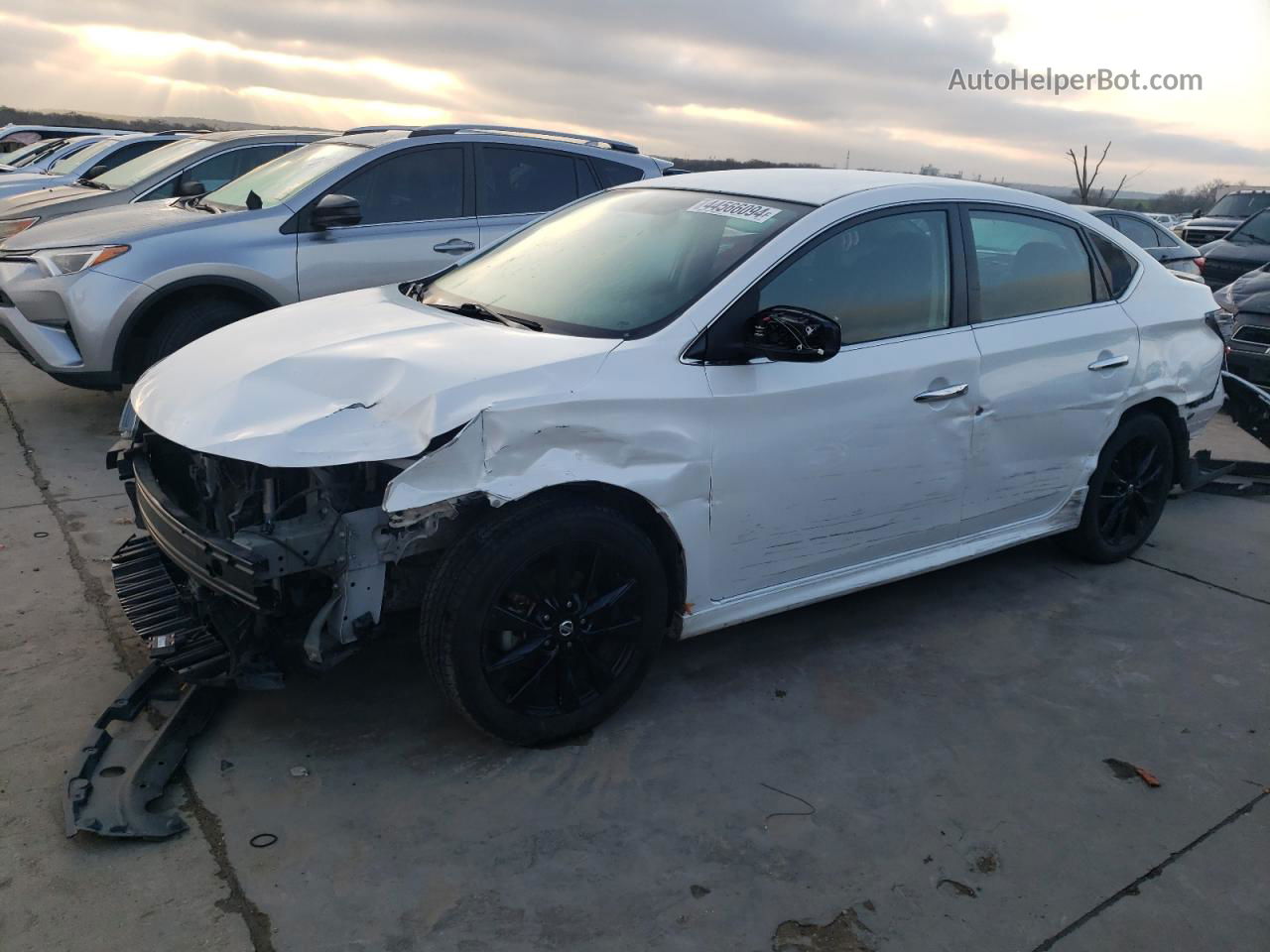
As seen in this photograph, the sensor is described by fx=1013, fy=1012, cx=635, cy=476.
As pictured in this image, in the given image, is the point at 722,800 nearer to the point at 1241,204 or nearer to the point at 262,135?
the point at 262,135

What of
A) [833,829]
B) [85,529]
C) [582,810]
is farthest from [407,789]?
[85,529]

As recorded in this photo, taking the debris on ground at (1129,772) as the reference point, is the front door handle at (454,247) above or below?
above

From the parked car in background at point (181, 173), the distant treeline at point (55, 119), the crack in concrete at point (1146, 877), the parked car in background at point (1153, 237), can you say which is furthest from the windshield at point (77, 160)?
the distant treeline at point (55, 119)

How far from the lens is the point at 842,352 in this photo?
11.7 feet

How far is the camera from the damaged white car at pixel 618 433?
2.88 m

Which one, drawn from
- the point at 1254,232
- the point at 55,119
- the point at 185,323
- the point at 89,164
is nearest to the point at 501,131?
the point at 185,323

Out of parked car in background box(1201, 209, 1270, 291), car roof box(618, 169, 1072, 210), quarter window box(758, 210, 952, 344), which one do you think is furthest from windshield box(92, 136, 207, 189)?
parked car in background box(1201, 209, 1270, 291)

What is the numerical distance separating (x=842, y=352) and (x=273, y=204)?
14.2ft

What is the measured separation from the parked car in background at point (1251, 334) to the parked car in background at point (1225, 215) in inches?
395

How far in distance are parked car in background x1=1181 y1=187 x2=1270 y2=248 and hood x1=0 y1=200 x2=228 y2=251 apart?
16.7m

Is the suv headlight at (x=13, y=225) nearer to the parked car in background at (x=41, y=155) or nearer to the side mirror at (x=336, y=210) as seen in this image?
the side mirror at (x=336, y=210)

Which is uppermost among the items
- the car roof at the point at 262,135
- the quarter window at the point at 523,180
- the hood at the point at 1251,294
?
the car roof at the point at 262,135

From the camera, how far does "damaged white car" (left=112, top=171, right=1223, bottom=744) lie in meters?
2.88

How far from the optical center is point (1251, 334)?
8.52m
